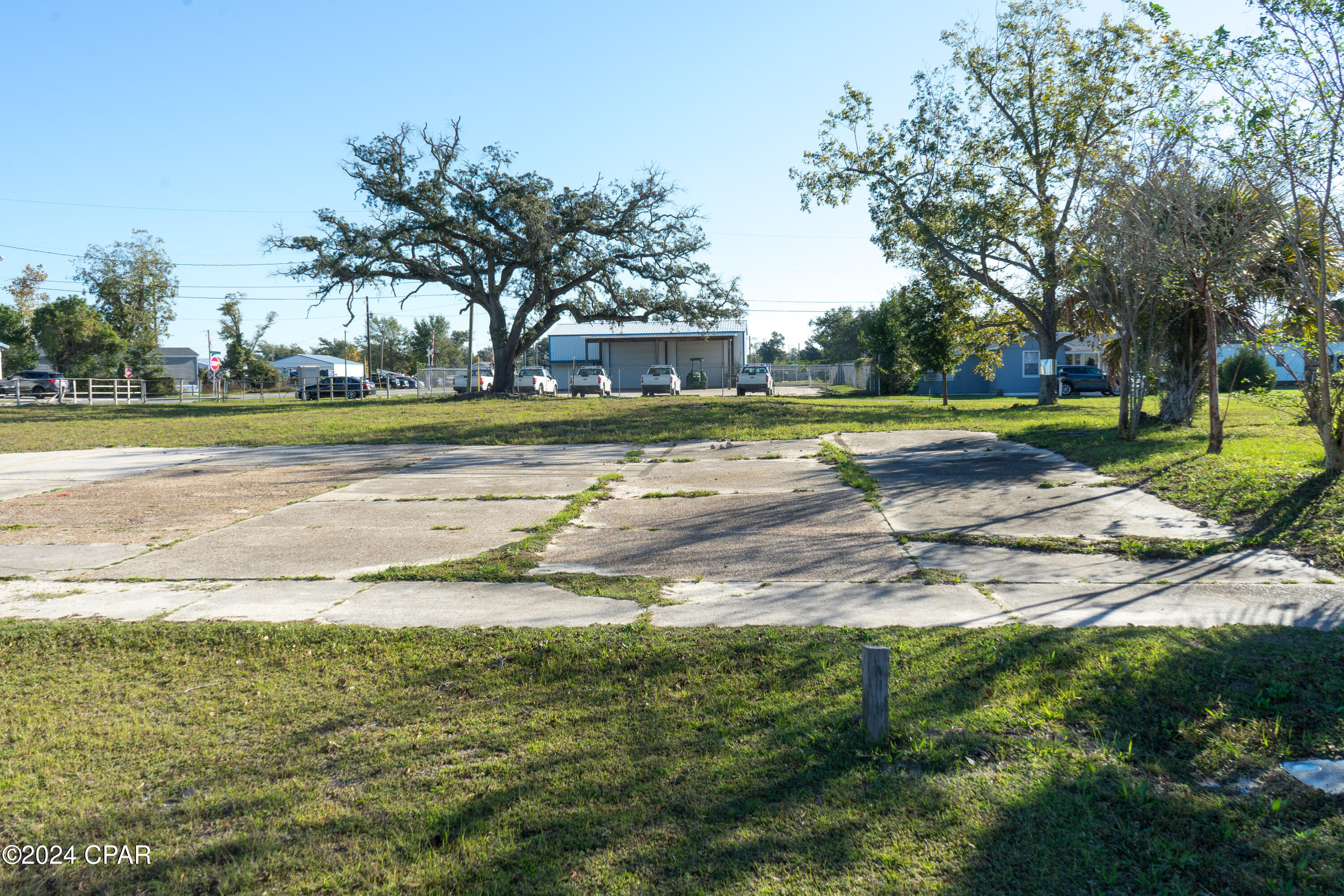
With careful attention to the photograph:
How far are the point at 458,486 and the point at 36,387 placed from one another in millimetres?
41776

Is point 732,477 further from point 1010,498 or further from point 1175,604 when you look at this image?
point 1175,604

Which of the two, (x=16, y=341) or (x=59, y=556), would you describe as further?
(x=16, y=341)

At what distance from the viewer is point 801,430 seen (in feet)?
59.0

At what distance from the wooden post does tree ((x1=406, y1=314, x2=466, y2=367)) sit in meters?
95.6

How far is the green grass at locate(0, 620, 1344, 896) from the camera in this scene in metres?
2.90

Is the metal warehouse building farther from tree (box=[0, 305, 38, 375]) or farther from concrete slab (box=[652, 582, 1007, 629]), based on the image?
concrete slab (box=[652, 582, 1007, 629])

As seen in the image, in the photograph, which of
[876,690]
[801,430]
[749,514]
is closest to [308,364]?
[801,430]

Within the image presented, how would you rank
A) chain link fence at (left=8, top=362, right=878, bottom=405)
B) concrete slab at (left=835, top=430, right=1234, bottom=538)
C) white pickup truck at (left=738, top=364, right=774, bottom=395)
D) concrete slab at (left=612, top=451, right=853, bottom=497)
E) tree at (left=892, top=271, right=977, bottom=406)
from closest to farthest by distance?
concrete slab at (left=835, top=430, right=1234, bottom=538)
concrete slab at (left=612, top=451, right=853, bottom=497)
tree at (left=892, top=271, right=977, bottom=406)
chain link fence at (left=8, top=362, right=878, bottom=405)
white pickup truck at (left=738, top=364, right=774, bottom=395)

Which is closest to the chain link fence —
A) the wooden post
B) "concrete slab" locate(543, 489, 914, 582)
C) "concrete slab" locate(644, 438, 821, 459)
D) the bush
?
the bush

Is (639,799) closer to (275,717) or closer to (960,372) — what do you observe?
(275,717)

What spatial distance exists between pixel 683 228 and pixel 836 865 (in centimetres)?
3613

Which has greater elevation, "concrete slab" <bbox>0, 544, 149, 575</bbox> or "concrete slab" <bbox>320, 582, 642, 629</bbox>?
"concrete slab" <bbox>0, 544, 149, 575</bbox>

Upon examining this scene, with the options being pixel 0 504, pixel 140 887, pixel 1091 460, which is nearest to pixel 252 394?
pixel 0 504

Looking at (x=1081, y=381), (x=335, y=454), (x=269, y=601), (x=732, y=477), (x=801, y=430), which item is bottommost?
(x=269, y=601)
